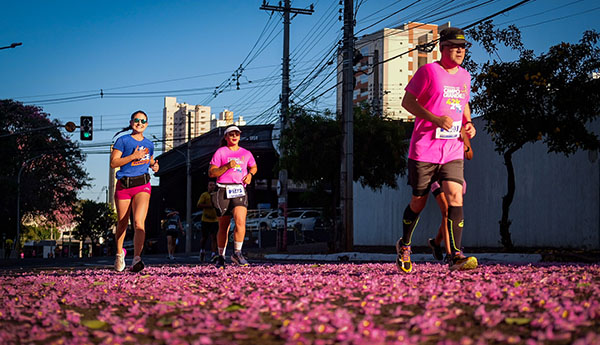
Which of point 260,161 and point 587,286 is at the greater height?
point 260,161

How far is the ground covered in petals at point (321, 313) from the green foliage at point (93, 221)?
93.7m

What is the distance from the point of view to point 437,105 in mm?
6922

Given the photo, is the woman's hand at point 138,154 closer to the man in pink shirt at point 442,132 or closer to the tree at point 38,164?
the man in pink shirt at point 442,132

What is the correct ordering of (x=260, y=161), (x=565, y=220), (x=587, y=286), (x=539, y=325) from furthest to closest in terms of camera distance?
(x=260, y=161), (x=565, y=220), (x=587, y=286), (x=539, y=325)

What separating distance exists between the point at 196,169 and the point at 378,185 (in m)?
42.0

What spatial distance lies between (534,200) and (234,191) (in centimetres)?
1111

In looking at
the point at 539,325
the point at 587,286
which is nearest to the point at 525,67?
the point at 587,286

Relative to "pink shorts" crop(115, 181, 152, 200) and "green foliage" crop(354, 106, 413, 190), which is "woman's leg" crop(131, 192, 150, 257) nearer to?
"pink shorts" crop(115, 181, 152, 200)

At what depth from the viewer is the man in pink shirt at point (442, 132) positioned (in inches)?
272

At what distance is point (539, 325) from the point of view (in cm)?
354

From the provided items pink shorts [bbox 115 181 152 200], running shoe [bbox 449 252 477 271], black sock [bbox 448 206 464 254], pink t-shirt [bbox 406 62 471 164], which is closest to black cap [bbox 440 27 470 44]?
pink t-shirt [bbox 406 62 471 164]

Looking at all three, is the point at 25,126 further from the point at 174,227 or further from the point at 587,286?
the point at 587,286

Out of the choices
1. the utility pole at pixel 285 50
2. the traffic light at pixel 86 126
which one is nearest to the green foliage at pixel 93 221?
the traffic light at pixel 86 126

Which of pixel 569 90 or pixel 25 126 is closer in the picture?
pixel 569 90
